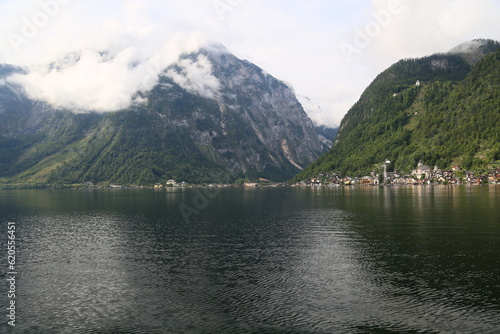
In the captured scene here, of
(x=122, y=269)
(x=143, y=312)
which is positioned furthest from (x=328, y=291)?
(x=122, y=269)

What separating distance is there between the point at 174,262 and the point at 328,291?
2551 centimetres

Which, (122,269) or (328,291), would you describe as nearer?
(328,291)

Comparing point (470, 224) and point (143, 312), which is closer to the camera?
point (143, 312)

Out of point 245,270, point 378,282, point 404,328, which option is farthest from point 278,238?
point 404,328

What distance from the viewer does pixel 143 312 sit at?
120ft

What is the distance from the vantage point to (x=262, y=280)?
148ft

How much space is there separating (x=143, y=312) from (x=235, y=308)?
9489 millimetres

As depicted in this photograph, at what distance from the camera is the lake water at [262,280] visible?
33.4 metres

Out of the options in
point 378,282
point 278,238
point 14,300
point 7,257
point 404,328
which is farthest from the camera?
point 278,238

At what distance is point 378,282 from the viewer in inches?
1719

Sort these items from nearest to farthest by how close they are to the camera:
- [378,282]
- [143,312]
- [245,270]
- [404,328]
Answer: [404,328] → [143,312] → [378,282] → [245,270]

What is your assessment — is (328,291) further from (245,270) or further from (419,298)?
(245,270)

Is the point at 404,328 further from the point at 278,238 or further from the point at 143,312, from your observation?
the point at 278,238

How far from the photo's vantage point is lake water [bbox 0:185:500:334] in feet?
109
